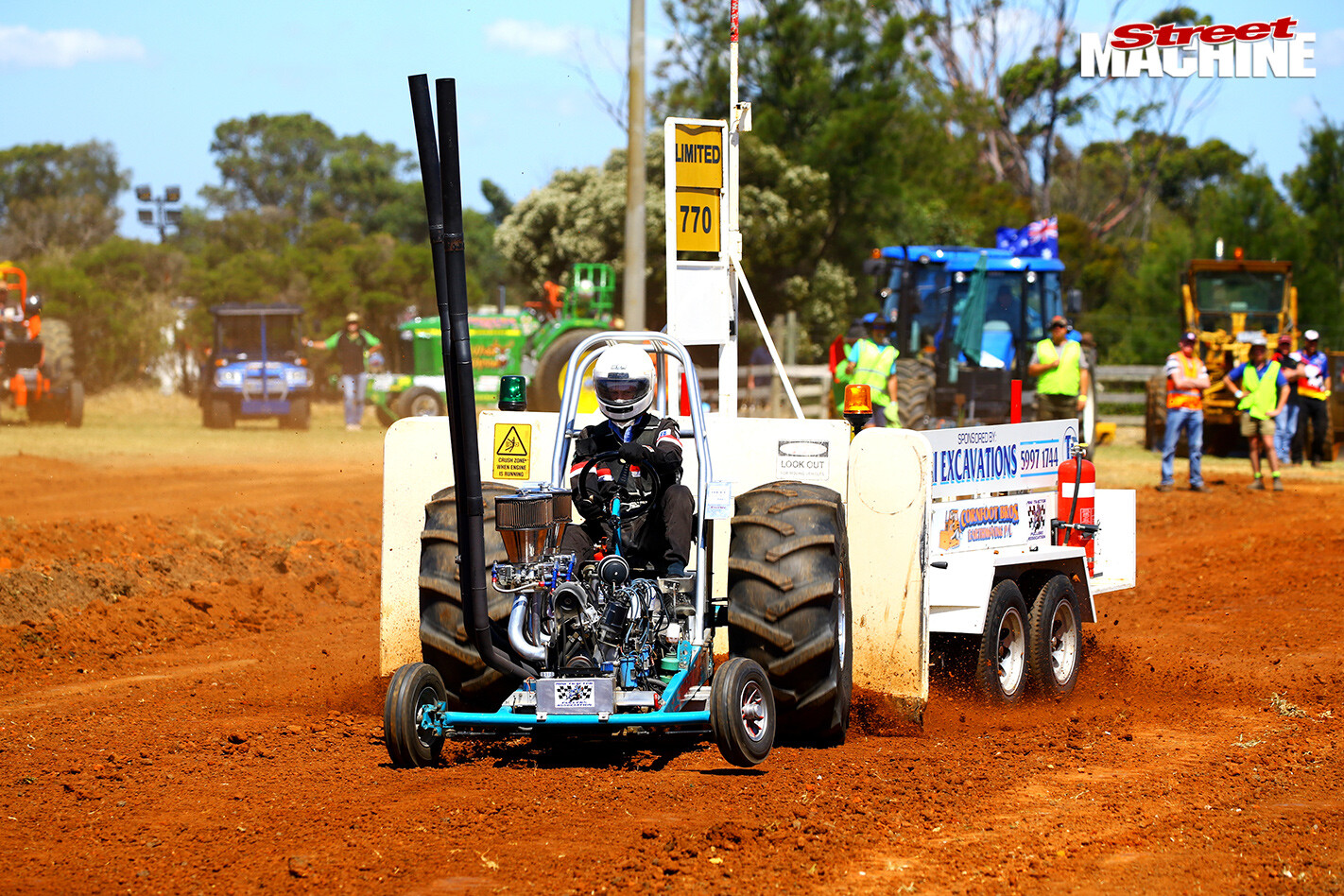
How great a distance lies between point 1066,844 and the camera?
17.2ft

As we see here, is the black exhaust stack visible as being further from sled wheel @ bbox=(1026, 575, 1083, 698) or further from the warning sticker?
sled wheel @ bbox=(1026, 575, 1083, 698)

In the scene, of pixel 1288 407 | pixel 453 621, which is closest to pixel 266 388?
pixel 1288 407

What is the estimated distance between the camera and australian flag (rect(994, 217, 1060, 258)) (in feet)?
68.0

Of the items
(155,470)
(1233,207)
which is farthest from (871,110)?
(155,470)

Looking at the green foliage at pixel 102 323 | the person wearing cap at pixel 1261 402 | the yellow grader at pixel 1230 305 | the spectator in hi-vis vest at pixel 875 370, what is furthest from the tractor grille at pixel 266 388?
the person wearing cap at pixel 1261 402

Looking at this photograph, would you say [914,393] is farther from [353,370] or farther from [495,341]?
[353,370]

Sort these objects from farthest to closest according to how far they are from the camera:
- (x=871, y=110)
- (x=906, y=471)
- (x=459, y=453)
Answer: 1. (x=871, y=110)
2. (x=906, y=471)
3. (x=459, y=453)

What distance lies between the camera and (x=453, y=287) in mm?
5543

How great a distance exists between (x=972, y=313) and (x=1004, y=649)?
11614 mm

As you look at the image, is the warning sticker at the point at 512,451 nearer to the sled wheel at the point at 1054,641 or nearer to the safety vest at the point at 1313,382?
the sled wheel at the point at 1054,641

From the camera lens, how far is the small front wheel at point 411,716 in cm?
601

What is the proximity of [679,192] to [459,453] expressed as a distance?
15.4 ft

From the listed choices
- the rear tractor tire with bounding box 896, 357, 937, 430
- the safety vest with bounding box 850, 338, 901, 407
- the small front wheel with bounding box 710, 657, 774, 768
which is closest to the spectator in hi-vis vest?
the safety vest with bounding box 850, 338, 901, 407

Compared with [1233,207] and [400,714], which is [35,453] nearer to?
[400,714]
